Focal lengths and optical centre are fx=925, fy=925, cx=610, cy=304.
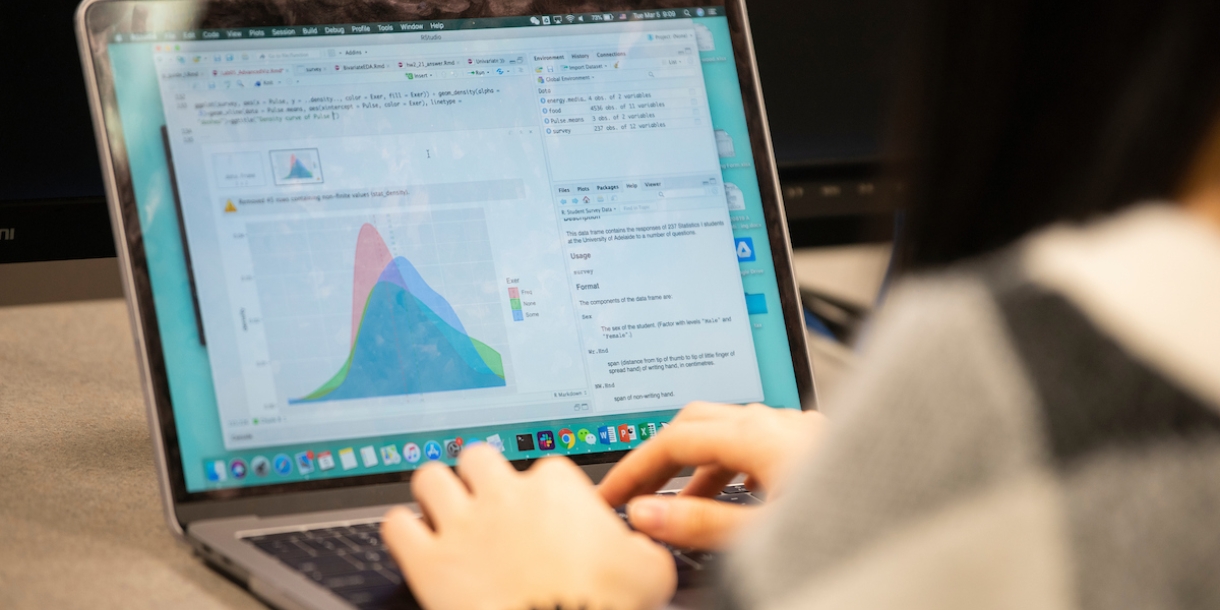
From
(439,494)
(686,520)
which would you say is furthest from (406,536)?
(686,520)

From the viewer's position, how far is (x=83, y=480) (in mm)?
571

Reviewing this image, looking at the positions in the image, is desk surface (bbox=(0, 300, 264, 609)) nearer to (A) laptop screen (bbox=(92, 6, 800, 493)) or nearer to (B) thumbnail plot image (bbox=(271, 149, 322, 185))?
(A) laptop screen (bbox=(92, 6, 800, 493))

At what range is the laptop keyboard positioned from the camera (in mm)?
419

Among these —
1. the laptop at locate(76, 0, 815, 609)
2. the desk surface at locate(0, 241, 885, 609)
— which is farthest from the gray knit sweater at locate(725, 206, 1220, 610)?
the laptop at locate(76, 0, 815, 609)

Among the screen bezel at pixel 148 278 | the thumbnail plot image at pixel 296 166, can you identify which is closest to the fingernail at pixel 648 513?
the screen bezel at pixel 148 278

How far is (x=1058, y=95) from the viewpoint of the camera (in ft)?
0.84

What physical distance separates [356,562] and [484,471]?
0.27 ft

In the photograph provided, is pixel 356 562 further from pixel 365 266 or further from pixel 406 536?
pixel 365 266

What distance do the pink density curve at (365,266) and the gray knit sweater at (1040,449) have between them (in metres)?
0.37

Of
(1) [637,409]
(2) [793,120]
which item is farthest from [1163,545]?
(2) [793,120]

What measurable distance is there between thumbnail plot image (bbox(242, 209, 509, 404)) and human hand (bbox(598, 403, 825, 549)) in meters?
0.12

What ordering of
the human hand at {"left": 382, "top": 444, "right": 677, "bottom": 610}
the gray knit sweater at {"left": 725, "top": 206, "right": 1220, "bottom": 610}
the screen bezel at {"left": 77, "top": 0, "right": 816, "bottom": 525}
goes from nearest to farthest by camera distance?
the gray knit sweater at {"left": 725, "top": 206, "right": 1220, "bottom": 610} < the human hand at {"left": 382, "top": 444, "right": 677, "bottom": 610} < the screen bezel at {"left": 77, "top": 0, "right": 816, "bottom": 525}

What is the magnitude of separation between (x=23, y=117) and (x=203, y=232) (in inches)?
7.9

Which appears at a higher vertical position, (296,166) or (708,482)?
(296,166)
